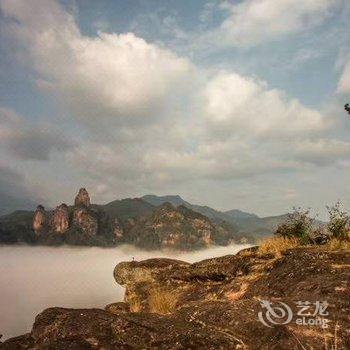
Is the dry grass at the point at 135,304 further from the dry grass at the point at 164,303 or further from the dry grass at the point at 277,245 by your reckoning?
the dry grass at the point at 277,245

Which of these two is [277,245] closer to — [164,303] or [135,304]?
[164,303]

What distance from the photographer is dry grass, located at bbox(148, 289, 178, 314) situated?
1808cm

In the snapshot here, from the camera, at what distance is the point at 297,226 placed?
2506cm

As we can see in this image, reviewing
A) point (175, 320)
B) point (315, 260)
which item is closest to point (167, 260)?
point (315, 260)

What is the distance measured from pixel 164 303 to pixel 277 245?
6939 mm

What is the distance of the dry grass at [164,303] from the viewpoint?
18084mm

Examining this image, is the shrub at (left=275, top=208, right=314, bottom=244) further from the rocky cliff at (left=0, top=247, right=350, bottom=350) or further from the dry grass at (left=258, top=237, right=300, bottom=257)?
the rocky cliff at (left=0, top=247, right=350, bottom=350)

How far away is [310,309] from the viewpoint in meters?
10.3

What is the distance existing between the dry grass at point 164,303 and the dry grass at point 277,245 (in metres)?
4.96

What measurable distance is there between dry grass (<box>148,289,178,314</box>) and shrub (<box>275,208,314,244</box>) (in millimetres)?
7561

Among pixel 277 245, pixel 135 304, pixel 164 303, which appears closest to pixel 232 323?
pixel 164 303

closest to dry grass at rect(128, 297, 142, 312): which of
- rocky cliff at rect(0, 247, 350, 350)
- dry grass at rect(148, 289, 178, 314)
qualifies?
dry grass at rect(148, 289, 178, 314)

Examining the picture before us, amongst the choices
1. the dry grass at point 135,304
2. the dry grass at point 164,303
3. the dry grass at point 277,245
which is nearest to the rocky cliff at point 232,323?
the dry grass at point 164,303

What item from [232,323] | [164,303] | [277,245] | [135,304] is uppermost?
[277,245]
